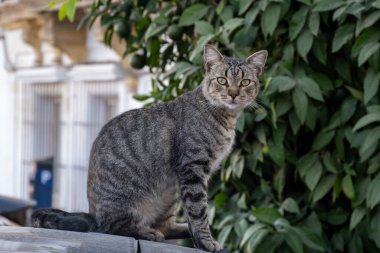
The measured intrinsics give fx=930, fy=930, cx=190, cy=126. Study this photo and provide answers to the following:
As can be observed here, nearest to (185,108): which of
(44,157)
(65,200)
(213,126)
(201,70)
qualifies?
(213,126)

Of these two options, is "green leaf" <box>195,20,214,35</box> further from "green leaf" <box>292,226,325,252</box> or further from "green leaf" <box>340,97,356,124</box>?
"green leaf" <box>292,226,325,252</box>

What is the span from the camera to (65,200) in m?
11.9

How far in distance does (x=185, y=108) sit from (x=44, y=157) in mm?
9353

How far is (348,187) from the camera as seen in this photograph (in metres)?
3.90

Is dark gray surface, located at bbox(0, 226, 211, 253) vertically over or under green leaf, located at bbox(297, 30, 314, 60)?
under

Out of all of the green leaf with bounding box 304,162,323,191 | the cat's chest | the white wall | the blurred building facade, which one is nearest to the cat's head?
the cat's chest

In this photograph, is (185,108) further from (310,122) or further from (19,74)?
(19,74)

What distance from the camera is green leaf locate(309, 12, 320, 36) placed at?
12.8 ft

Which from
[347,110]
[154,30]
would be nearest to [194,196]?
[347,110]

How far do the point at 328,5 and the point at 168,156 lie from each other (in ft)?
3.19

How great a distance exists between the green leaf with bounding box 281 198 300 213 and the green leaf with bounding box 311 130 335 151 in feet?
0.83

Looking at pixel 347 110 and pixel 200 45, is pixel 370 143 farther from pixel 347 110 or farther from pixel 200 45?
pixel 200 45

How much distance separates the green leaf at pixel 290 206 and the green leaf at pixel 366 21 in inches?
30.9

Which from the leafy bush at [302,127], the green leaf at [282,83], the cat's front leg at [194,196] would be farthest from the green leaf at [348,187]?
the cat's front leg at [194,196]
